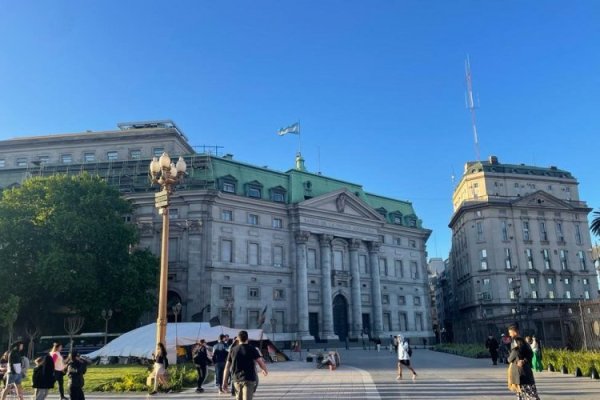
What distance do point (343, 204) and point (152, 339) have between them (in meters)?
37.9

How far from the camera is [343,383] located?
62.0ft

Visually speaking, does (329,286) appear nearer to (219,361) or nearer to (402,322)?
(402,322)

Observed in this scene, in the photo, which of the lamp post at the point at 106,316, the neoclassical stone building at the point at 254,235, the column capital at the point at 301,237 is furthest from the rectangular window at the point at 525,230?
the lamp post at the point at 106,316

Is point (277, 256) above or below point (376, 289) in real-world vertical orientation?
above

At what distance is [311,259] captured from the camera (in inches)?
2386

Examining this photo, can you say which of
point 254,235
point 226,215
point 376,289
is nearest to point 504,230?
point 376,289

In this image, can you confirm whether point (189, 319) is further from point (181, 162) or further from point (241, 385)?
point (241, 385)

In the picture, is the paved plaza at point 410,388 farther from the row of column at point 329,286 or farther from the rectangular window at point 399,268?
A: the rectangular window at point 399,268

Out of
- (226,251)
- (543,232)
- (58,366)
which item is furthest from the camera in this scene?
(543,232)

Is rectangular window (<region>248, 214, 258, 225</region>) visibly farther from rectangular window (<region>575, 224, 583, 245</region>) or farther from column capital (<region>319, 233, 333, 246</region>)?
rectangular window (<region>575, 224, 583, 245</region>)

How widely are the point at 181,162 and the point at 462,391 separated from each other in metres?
12.6

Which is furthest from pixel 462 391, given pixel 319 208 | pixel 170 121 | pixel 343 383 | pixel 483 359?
pixel 170 121

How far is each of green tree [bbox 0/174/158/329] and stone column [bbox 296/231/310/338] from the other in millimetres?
18972

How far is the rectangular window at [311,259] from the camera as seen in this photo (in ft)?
198
